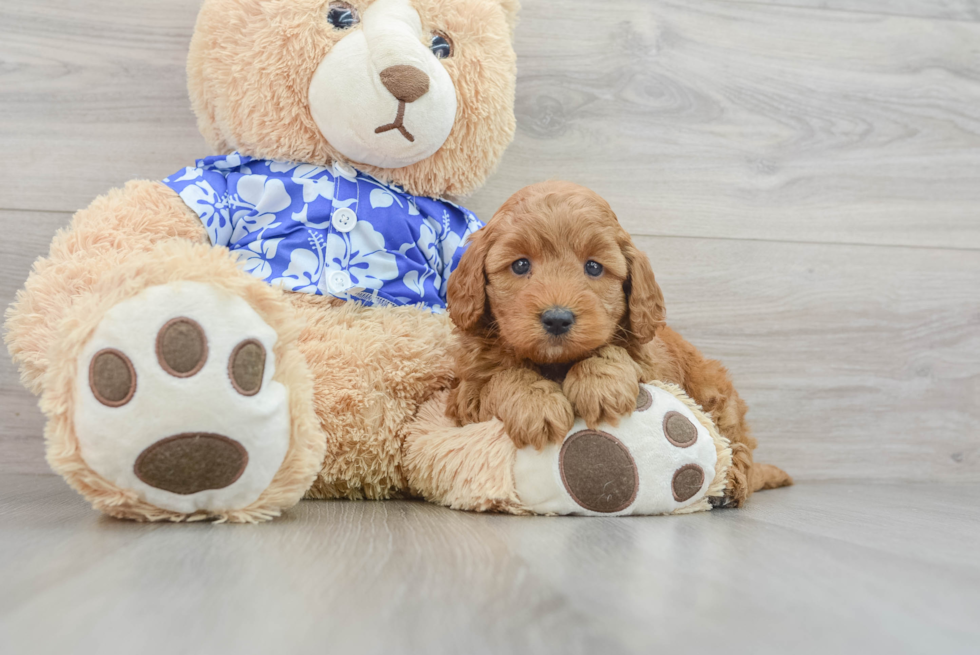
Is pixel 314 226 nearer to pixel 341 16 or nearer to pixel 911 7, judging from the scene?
pixel 341 16

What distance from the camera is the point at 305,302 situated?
43.3 inches

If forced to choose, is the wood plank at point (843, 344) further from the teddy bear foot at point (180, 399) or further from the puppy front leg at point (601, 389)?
the teddy bear foot at point (180, 399)

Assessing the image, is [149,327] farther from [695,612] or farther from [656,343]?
[656,343]

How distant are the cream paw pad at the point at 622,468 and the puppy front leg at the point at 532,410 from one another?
2 centimetres

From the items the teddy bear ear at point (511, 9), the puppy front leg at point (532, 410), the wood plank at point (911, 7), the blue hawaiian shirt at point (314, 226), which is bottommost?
the puppy front leg at point (532, 410)

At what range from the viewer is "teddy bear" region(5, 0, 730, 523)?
2.37 ft

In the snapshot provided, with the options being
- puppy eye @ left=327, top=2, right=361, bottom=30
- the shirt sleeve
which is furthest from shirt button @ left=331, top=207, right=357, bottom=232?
puppy eye @ left=327, top=2, right=361, bottom=30

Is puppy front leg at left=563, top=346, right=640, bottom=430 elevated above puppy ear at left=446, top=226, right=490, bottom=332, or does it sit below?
below

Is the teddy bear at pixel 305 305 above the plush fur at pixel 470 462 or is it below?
above

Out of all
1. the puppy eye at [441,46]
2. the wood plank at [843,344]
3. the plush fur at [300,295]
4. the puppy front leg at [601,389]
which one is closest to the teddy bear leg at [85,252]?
the plush fur at [300,295]

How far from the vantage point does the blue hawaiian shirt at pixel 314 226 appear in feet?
3.66

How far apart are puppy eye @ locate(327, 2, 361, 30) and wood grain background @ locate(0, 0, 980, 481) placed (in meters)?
0.46

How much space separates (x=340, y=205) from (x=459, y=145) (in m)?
0.23

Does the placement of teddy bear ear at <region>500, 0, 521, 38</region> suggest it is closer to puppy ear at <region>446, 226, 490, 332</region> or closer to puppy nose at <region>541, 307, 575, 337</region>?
puppy ear at <region>446, 226, 490, 332</region>
